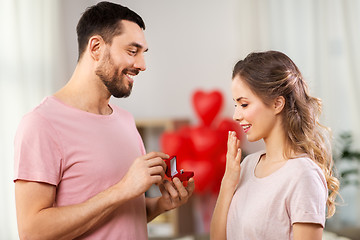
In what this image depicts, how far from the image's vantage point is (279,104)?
1.57 metres

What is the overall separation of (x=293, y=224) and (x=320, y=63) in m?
2.93

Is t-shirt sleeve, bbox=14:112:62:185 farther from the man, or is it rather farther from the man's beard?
the man's beard

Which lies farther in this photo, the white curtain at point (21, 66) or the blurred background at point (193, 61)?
the blurred background at point (193, 61)

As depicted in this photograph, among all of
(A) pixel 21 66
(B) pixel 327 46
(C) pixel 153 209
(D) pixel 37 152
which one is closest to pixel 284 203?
(C) pixel 153 209

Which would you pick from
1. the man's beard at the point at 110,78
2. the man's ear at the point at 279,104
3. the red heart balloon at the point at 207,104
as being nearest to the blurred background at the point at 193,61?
the red heart balloon at the point at 207,104

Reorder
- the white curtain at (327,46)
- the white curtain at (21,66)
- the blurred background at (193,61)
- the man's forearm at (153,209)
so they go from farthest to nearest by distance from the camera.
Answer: the white curtain at (327,46) < the blurred background at (193,61) < the white curtain at (21,66) < the man's forearm at (153,209)

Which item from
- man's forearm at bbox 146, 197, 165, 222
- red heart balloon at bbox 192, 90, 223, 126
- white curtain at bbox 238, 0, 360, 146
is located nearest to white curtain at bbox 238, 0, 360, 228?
white curtain at bbox 238, 0, 360, 146

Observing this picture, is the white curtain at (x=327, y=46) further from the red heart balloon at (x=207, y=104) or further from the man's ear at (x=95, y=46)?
the man's ear at (x=95, y=46)

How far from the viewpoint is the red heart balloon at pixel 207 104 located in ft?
13.4

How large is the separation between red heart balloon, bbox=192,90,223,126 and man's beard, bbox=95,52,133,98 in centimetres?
251

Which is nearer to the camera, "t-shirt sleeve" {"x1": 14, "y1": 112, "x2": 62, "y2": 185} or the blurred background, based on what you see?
"t-shirt sleeve" {"x1": 14, "y1": 112, "x2": 62, "y2": 185}

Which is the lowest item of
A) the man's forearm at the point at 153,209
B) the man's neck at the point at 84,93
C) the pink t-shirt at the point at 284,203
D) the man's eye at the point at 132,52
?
the man's forearm at the point at 153,209

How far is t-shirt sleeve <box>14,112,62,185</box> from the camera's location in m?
1.35

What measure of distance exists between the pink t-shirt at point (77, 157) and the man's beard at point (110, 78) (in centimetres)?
10
